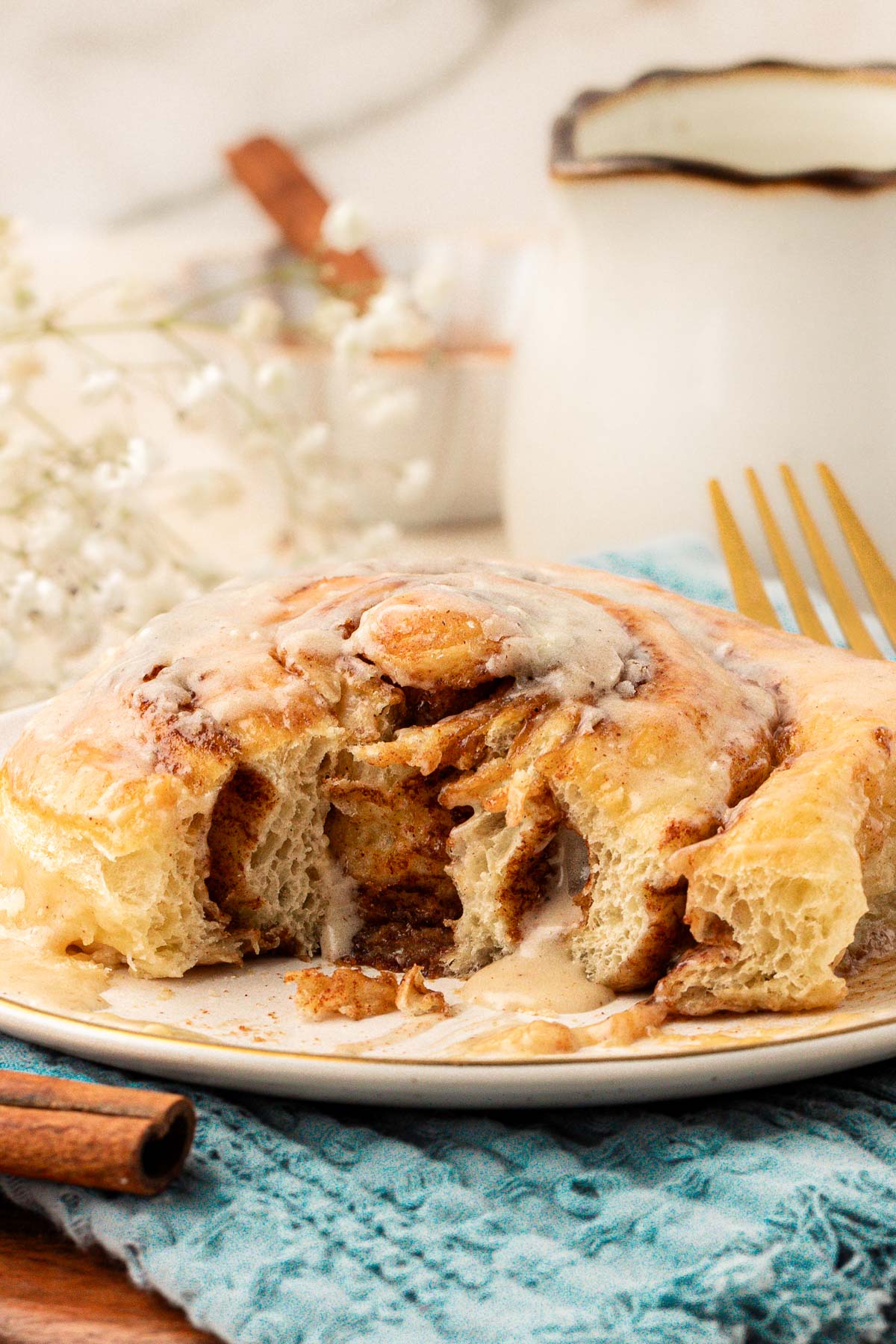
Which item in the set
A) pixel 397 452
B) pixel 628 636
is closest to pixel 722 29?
pixel 397 452

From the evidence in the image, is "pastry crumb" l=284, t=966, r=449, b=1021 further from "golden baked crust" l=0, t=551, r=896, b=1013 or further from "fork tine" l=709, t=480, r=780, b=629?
"fork tine" l=709, t=480, r=780, b=629

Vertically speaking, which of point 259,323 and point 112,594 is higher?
point 259,323

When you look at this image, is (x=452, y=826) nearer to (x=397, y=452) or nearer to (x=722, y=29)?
(x=397, y=452)

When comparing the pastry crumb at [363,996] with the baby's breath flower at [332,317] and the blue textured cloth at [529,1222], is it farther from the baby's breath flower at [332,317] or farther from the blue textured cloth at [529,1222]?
the baby's breath flower at [332,317]

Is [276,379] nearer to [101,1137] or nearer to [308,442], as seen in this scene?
[308,442]

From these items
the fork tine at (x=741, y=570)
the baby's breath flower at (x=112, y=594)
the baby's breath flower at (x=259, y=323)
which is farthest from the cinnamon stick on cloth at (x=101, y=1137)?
the baby's breath flower at (x=259, y=323)

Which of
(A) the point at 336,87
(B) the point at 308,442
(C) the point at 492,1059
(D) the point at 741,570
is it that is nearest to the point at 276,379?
(B) the point at 308,442
